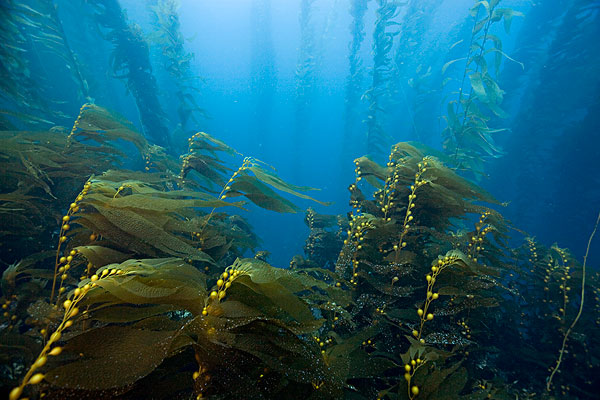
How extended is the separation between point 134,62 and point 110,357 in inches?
289

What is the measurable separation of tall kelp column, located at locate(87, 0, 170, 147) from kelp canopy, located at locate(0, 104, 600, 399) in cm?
445

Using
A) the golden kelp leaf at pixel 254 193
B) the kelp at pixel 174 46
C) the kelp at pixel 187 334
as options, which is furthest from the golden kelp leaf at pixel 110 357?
the kelp at pixel 174 46

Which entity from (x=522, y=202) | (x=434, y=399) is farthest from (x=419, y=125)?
(x=434, y=399)

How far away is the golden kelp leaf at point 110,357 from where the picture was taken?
47 cm

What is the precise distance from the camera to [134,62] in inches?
227

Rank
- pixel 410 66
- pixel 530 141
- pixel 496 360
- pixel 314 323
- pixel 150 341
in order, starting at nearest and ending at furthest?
pixel 150 341 < pixel 314 323 < pixel 496 360 < pixel 530 141 < pixel 410 66

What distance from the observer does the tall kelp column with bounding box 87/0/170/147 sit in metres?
5.66

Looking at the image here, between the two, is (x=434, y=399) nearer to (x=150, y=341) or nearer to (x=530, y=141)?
(x=150, y=341)

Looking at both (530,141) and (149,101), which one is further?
(530,141)

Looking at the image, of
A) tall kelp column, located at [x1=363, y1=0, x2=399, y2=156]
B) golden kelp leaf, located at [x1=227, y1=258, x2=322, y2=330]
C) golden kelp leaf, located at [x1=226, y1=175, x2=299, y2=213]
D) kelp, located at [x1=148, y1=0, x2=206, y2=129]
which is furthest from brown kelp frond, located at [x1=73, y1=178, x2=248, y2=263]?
tall kelp column, located at [x1=363, y1=0, x2=399, y2=156]

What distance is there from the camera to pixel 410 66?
41.1 ft

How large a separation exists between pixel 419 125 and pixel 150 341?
11203 millimetres

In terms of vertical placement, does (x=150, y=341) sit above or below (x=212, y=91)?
below

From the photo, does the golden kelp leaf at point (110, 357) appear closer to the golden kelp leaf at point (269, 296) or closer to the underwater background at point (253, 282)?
the underwater background at point (253, 282)
